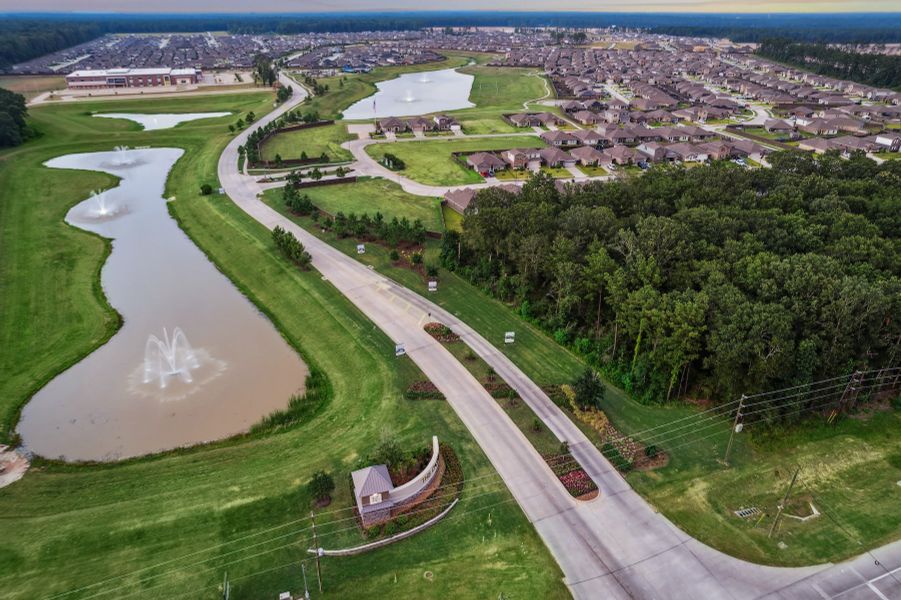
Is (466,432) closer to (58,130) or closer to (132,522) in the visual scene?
(132,522)

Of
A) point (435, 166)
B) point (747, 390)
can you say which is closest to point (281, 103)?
point (435, 166)

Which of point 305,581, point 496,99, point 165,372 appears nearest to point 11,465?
point 165,372

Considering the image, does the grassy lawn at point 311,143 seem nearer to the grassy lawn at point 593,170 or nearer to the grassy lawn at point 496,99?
the grassy lawn at point 496,99

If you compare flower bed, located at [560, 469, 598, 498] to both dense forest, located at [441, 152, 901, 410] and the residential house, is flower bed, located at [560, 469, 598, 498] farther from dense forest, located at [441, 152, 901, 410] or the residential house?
the residential house

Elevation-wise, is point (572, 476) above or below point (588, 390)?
→ below

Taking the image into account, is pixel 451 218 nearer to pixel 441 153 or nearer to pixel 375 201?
pixel 375 201

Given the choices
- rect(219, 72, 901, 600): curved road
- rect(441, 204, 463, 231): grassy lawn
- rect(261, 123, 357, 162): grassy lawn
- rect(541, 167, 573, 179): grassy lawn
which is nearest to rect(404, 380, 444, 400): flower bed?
rect(219, 72, 901, 600): curved road
